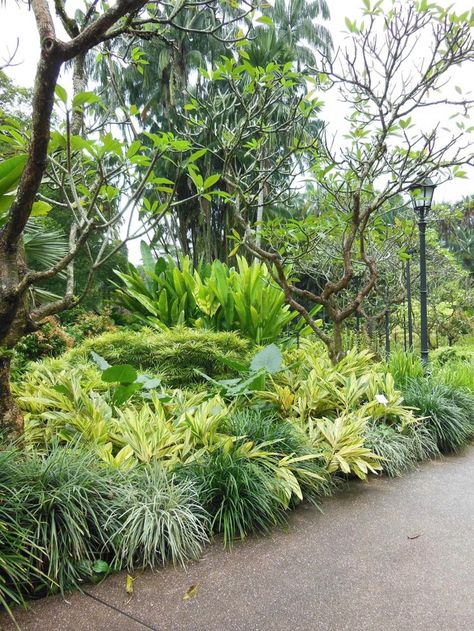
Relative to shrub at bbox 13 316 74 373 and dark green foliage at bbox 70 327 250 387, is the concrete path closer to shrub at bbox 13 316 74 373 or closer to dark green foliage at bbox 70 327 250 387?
dark green foliage at bbox 70 327 250 387

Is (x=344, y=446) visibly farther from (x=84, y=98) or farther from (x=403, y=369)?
(x=84, y=98)

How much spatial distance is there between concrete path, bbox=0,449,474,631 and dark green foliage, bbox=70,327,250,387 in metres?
2.08

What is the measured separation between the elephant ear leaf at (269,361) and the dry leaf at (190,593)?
189cm

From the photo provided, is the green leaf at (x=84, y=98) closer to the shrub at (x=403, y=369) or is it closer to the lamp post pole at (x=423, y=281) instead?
the shrub at (x=403, y=369)

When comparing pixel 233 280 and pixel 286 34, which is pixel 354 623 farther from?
pixel 286 34

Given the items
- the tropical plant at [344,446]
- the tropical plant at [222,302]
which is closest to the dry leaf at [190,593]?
the tropical plant at [344,446]

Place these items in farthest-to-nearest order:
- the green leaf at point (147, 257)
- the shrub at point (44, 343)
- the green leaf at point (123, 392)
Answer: the green leaf at point (147, 257) < the shrub at point (44, 343) < the green leaf at point (123, 392)

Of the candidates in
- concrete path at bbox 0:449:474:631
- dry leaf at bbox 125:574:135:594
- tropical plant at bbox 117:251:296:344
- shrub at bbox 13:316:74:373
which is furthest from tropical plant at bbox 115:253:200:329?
dry leaf at bbox 125:574:135:594

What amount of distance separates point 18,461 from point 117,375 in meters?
0.89

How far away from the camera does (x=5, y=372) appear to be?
2293 millimetres

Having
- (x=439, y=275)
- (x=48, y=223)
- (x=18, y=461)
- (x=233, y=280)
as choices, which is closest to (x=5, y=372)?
(x=18, y=461)

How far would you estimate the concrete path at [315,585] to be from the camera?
5.63ft

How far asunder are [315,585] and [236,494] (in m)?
0.61

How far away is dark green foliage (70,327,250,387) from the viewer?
442 centimetres
